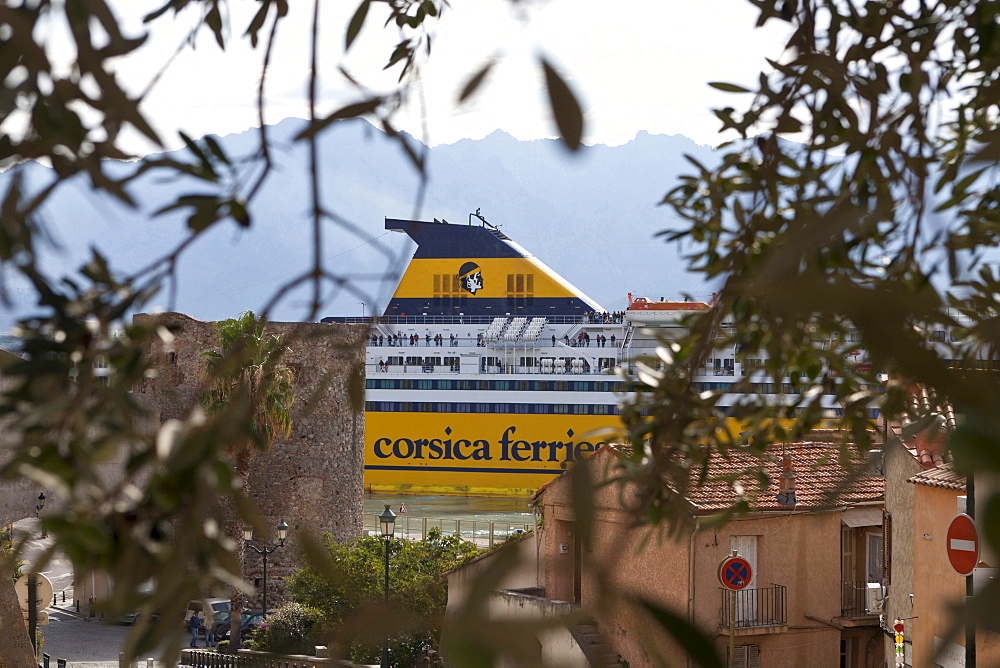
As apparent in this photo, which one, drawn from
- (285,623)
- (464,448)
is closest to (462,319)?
(464,448)

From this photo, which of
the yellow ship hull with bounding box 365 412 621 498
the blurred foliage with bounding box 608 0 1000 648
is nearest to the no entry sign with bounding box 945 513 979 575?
the blurred foliage with bounding box 608 0 1000 648

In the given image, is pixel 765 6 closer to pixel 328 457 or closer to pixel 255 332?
pixel 255 332

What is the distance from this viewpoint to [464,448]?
24.6 meters

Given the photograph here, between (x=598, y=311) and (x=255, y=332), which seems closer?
(x=255, y=332)

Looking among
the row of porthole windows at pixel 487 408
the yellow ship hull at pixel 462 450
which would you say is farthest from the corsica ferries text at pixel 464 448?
the row of porthole windows at pixel 487 408

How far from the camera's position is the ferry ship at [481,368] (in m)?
24.4

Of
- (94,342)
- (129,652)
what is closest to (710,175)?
(94,342)

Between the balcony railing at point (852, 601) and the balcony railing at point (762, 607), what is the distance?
0.39 meters

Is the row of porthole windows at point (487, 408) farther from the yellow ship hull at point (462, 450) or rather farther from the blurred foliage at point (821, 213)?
the blurred foliage at point (821, 213)

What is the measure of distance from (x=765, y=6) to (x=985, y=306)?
1.32 ft

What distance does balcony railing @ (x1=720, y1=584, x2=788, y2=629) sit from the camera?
7.20 m

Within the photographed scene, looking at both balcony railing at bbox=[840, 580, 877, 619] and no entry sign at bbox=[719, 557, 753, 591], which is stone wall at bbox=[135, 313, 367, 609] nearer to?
balcony railing at bbox=[840, 580, 877, 619]

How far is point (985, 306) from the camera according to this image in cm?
112

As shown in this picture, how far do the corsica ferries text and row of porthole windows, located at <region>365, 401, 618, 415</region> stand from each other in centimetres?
48
